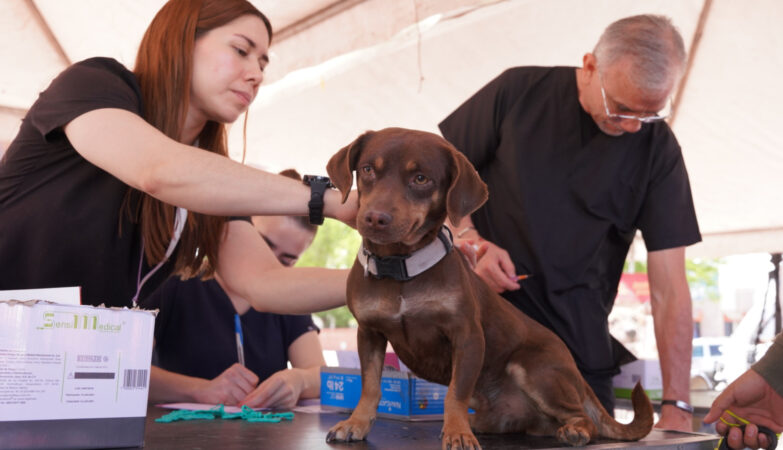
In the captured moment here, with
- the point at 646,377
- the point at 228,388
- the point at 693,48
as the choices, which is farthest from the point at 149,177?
the point at 693,48

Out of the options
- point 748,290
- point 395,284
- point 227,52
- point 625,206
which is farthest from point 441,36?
point 748,290

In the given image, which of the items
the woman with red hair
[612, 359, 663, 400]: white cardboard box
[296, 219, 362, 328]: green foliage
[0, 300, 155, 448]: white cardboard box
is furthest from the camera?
[296, 219, 362, 328]: green foliage

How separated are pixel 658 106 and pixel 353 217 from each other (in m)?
1.34

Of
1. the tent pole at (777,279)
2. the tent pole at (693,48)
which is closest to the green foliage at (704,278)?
the tent pole at (777,279)

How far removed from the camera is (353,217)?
1585mm

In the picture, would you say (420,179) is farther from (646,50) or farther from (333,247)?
(333,247)

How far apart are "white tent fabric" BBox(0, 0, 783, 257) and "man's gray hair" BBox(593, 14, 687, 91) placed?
96 cm

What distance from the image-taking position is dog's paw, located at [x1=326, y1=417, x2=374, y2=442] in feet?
4.62

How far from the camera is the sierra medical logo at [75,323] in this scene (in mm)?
1075

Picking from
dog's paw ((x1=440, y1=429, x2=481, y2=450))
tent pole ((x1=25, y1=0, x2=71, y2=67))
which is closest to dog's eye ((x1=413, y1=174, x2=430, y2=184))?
dog's paw ((x1=440, y1=429, x2=481, y2=450))

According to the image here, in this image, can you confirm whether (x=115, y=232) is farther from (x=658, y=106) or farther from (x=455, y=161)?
(x=658, y=106)

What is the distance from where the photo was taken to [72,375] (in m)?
1.10

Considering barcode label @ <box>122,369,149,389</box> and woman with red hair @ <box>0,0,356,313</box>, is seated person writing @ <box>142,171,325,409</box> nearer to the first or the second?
woman with red hair @ <box>0,0,356,313</box>

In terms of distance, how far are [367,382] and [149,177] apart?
61 centimetres
